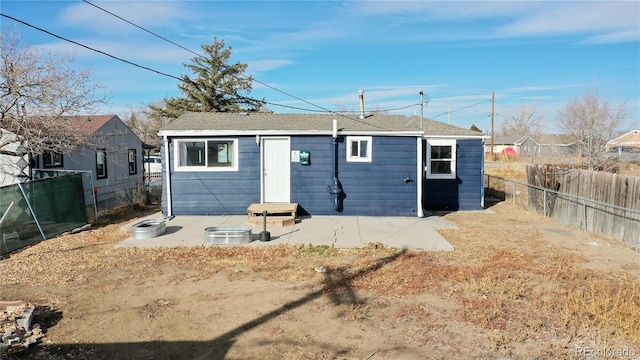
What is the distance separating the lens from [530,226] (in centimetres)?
1004

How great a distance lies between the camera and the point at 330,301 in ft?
16.7

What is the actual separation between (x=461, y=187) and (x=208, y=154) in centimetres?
789

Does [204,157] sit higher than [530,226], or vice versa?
[204,157]

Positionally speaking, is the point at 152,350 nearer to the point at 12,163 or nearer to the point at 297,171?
the point at 297,171

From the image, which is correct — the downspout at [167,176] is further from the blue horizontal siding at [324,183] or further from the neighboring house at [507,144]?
the neighboring house at [507,144]

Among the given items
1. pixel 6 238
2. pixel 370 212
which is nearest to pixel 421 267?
pixel 370 212

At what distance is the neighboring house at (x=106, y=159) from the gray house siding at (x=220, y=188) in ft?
15.1

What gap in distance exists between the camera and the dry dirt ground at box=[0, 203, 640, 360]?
3938 millimetres

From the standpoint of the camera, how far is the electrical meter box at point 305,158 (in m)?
10.5

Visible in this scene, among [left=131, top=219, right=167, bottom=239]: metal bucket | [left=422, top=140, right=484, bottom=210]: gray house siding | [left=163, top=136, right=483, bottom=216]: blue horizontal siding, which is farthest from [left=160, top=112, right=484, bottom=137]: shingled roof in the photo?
[left=131, top=219, right=167, bottom=239]: metal bucket

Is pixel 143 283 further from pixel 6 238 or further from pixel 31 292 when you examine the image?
pixel 6 238

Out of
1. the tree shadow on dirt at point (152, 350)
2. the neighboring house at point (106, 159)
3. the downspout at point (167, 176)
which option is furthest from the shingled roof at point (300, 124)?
the tree shadow on dirt at point (152, 350)

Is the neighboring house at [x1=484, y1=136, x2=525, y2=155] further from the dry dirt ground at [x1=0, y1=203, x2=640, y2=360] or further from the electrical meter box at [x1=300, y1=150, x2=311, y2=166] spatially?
the dry dirt ground at [x1=0, y1=203, x2=640, y2=360]

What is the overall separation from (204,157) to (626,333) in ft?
31.1
